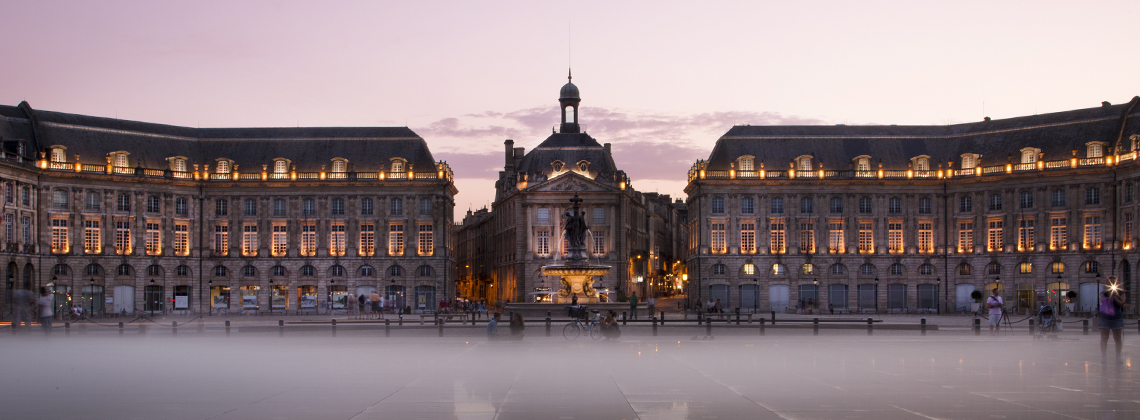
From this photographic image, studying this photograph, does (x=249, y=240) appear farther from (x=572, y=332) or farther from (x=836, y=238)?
(x=572, y=332)

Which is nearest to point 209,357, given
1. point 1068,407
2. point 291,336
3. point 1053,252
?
point 291,336

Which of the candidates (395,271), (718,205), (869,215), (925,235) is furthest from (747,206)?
(395,271)

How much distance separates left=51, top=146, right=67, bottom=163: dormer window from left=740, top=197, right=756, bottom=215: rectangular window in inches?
2057

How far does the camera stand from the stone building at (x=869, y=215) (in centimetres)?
8794

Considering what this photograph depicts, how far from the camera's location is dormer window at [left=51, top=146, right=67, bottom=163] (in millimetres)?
84125

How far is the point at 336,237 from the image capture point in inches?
3639

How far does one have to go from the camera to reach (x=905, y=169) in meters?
92.6

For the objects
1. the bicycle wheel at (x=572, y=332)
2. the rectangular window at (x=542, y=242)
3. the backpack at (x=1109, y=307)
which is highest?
the rectangular window at (x=542, y=242)

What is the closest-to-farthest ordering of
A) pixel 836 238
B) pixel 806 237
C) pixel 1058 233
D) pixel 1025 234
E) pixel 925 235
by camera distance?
pixel 1058 233 → pixel 1025 234 → pixel 925 235 → pixel 806 237 → pixel 836 238

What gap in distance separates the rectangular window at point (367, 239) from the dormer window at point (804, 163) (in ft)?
114

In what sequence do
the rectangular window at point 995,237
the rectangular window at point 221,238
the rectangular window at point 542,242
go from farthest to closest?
the rectangular window at point 542,242
the rectangular window at point 221,238
the rectangular window at point 995,237

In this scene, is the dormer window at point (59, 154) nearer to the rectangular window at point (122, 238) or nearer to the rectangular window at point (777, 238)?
the rectangular window at point (122, 238)

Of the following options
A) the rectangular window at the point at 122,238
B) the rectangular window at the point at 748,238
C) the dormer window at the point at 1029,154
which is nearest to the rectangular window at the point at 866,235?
the rectangular window at the point at 748,238

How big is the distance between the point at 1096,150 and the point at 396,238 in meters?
53.6
